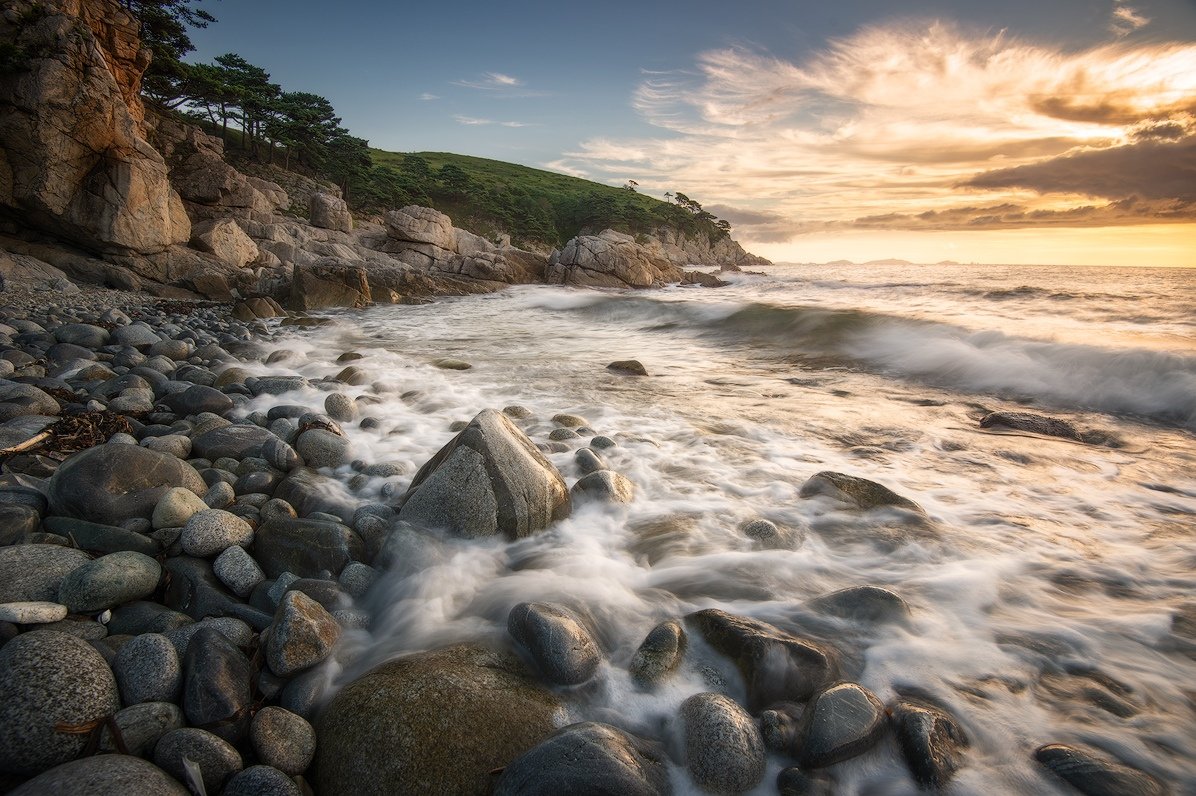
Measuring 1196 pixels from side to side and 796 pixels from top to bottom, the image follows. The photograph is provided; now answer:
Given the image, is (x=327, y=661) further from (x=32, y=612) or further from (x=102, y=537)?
(x=102, y=537)

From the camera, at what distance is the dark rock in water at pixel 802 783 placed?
180cm

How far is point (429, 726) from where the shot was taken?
75.5 inches

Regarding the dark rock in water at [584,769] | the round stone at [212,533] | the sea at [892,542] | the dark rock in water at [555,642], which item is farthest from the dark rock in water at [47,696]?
the dark rock in water at [555,642]

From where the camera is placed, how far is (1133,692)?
2285mm

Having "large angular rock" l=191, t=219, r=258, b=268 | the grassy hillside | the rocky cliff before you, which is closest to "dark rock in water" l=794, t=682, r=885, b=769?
the rocky cliff

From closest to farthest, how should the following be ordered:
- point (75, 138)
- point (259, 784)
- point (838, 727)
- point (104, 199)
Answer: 1. point (259, 784)
2. point (838, 727)
3. point (75, 138)
4. point (104, 199)

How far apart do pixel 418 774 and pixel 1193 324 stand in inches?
626

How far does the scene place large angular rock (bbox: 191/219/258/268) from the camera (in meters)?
16.0

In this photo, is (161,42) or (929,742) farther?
(161,42)

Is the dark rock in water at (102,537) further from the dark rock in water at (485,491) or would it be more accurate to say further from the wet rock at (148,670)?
the dark rock in water at (485,491)

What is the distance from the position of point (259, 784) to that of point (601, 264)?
3075 cm

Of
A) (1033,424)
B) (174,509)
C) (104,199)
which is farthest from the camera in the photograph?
(104,199)

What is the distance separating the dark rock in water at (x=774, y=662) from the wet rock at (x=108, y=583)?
8.33ft

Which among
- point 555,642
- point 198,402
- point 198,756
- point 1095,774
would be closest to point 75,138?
point 198,402
